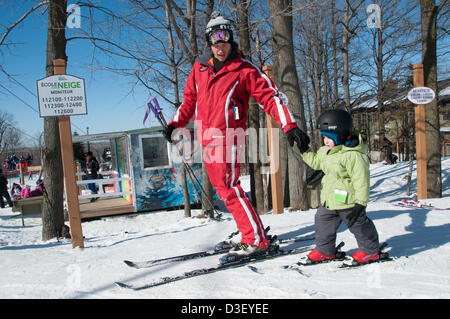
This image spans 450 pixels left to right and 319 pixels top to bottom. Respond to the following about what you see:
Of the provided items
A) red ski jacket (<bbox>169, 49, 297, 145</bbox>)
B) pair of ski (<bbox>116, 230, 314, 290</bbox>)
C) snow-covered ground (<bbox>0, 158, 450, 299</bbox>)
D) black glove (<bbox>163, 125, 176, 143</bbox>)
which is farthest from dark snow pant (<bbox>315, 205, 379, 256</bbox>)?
black glove (<bbox>163, 125, 176, 143</bbox>)

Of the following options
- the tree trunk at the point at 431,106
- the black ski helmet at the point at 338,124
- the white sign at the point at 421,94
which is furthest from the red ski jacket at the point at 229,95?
the tree trunk at the point at 431,106

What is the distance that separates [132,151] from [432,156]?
8.68 meters

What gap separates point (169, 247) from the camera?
3381mm

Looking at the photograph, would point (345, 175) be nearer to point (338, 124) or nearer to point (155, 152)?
point (338, 124)

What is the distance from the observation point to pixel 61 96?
3672 mm

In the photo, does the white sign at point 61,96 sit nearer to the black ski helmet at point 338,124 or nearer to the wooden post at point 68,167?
the wooden post at point 68,167

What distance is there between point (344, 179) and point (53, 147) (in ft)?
16.3

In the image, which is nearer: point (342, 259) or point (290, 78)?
point (342, 259)

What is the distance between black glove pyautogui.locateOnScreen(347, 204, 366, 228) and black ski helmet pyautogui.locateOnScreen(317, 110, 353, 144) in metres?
0.51

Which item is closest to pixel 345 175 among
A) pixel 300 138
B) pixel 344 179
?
pixel 344 179

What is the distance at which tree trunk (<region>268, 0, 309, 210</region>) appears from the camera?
6.07m

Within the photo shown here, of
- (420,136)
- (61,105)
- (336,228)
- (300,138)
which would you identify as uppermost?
(61,105)
